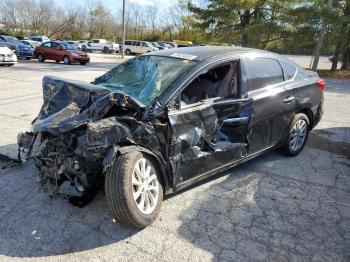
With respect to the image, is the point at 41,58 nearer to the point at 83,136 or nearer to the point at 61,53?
the point at 61,53

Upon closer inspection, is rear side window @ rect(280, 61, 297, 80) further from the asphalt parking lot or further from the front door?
the asphalt parking lot

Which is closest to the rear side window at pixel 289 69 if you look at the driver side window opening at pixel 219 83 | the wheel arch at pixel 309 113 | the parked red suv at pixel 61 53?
the wheel arch at pixel 309 113

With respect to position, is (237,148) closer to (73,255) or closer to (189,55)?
(189,55)

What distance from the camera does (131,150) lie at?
295 cm

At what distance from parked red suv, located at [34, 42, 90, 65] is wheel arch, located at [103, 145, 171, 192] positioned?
19.5 meters

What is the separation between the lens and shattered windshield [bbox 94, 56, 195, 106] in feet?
11.2

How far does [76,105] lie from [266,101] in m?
2.30

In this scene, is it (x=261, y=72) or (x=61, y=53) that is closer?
(x=261, y=72)

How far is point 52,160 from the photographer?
3.14 m

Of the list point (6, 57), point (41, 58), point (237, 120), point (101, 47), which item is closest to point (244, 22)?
point (41, 58)

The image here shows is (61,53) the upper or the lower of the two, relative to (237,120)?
lower

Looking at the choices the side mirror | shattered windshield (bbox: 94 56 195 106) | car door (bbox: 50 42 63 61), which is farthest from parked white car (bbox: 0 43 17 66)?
the side mirror

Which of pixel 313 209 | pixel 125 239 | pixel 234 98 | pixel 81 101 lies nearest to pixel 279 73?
pixel 234 98

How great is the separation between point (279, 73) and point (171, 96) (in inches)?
81.1
